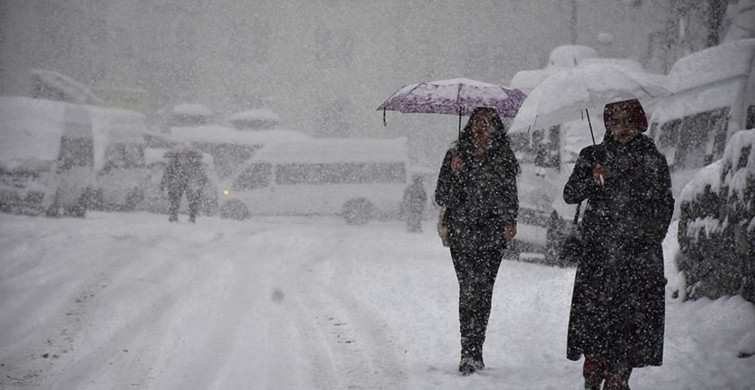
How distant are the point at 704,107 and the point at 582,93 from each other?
6.69 m

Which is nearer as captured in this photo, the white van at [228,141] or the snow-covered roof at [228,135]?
the white van at [228,141]

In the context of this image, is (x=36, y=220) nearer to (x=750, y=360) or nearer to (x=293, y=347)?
(x=293, y=347)

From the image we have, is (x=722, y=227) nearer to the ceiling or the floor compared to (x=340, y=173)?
nearer to the floor

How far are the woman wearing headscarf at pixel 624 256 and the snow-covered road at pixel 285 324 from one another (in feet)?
2.71

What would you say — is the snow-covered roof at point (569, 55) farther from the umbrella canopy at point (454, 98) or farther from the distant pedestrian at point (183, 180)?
the umbrella canopy at point (454, 98)

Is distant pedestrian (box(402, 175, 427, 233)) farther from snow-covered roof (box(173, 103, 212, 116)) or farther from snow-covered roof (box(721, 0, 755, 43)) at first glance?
snow-covered roof (box(173, 103, 212, 116))

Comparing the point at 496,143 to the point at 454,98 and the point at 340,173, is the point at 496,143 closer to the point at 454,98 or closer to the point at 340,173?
the point at 454,98

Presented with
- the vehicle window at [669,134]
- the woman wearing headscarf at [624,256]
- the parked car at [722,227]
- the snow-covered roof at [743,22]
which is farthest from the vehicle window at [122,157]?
the woman wearing headscarf at [624,256]

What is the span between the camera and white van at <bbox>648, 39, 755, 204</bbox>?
10234mm

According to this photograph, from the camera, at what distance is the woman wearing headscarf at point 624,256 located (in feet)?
13.9

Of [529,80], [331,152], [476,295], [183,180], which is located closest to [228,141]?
[331,152]

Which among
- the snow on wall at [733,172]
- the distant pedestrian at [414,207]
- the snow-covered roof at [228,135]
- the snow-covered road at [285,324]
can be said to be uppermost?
the snow-covered roof at [228,135]

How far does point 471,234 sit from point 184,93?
3723 centimetres

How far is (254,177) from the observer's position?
67.1 feet
